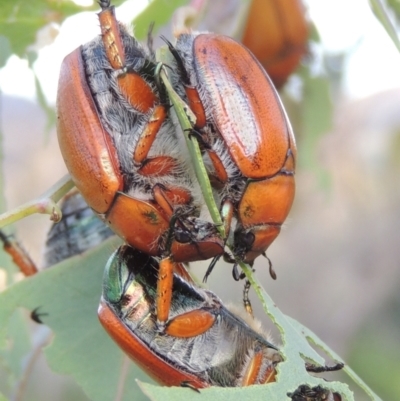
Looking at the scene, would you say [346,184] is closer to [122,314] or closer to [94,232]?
[94,232]

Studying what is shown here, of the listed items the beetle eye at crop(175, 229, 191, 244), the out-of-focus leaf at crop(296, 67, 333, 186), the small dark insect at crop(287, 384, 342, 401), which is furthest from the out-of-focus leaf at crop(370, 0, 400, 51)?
the out-of-focus leaf at crop(296, 67, 333, 186)

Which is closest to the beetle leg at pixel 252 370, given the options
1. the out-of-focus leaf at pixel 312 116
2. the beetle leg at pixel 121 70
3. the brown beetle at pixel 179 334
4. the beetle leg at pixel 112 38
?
the brown beetle at pixel 179 334

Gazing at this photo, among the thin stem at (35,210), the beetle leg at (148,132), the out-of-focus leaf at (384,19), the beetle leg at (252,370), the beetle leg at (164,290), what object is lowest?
the beetle leg at (252,370)

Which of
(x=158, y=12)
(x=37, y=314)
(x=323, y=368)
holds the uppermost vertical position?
(x=158, y=12)

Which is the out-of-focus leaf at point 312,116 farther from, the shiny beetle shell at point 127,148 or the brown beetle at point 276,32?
the shiny beetle shell at point 127,148

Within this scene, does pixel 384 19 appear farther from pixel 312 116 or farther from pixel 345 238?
pixel 345 238

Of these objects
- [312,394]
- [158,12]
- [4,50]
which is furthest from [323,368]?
[4,50]
